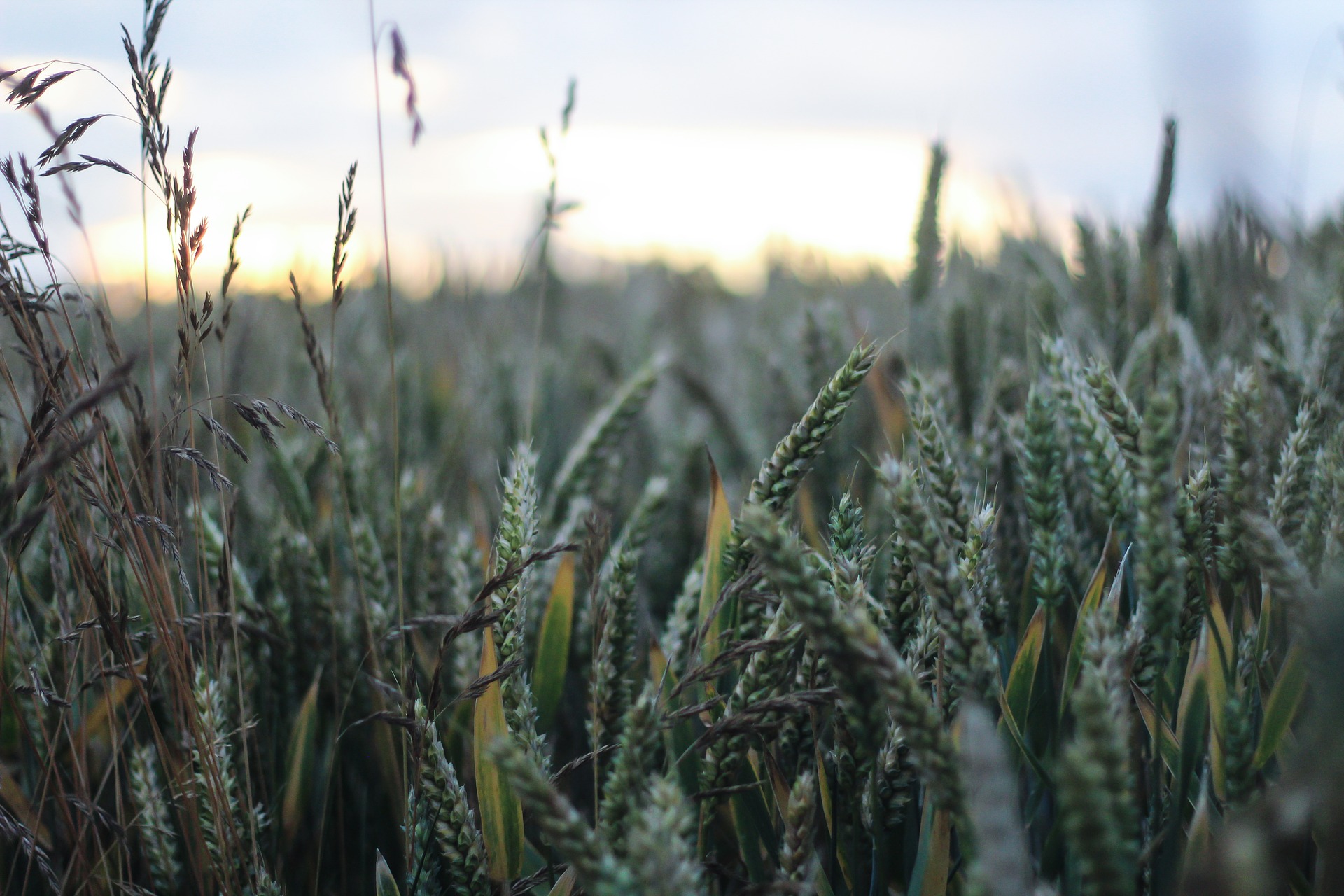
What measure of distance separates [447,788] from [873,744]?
374mm

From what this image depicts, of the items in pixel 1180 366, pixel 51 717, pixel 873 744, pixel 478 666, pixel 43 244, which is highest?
pixel 43 244

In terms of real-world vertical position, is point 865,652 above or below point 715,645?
above

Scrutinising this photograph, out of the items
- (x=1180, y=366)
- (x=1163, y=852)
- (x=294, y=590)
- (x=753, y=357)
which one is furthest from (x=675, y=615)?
(x=753, y=357)

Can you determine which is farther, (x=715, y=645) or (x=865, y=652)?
(x=715, y=645)

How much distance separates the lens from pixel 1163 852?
0.65m

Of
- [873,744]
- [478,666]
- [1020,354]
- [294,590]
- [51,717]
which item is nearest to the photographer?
[873,744]

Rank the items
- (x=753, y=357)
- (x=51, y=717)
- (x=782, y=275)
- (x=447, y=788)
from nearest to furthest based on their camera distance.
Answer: (x=447, y=788) < (x=51, y=717) < (x=753, y=357) < (x=782, y=275)

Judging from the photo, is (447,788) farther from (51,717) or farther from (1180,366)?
(1180,366)

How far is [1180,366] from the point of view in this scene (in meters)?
1.11

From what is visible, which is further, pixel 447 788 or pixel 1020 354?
pixel 1020 354

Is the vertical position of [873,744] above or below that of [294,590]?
above

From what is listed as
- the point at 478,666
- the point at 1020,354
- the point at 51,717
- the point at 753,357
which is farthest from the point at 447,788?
the point at 753,357

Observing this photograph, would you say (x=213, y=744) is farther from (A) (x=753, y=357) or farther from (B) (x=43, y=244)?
(A) (x=753, y=357)

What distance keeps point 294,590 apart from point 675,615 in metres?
0.63
